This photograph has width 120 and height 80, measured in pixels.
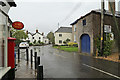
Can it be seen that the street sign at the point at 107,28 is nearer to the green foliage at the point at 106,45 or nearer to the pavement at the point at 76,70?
the green foliage at the point at 106,45

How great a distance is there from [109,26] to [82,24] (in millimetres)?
3809

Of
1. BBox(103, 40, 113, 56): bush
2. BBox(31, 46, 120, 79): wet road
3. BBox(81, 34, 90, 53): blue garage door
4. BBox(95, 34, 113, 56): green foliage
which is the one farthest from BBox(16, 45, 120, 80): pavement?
BBox(81, 34, 90, 53): blue garage door

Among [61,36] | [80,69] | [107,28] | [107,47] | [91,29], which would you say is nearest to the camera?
[80,69]

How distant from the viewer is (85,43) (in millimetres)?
13172

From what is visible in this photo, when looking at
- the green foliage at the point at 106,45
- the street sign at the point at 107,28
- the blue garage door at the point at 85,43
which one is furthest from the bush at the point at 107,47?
the blue garage door at the point at 85,43

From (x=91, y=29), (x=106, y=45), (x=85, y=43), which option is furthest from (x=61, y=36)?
(x=106, y=45)

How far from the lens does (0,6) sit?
9.84 ft

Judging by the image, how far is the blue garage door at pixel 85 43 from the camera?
12.5 m

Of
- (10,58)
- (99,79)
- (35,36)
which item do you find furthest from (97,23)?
(35,36)

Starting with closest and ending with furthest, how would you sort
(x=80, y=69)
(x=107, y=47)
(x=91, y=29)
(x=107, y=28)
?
(x=80, y=69) < (x=107, y=47) < (x=91, y=29) < (x=107, y=28)

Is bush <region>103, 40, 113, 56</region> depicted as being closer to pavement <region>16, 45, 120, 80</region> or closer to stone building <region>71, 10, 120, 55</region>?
stone building <region>71, 10, 120, 55</region>

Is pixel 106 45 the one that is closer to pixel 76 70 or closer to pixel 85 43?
pixel 85 43

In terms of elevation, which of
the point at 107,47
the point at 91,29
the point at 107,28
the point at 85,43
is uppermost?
the point at 107,28

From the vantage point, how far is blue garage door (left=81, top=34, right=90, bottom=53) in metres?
12.5
